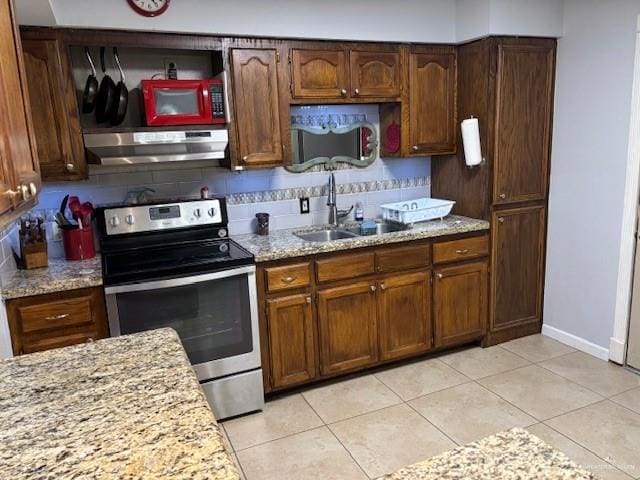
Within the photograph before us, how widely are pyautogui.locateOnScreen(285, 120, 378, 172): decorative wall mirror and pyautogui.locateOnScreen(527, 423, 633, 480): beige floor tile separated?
2.05 m

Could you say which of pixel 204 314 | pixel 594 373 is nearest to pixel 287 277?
pixel 204 314

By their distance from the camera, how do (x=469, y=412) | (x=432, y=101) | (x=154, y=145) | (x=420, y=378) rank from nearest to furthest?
1. (x=154, y=145)
2. (x=469, y=412)
3. (x=420, y=378)
4. (x=432, y=101)

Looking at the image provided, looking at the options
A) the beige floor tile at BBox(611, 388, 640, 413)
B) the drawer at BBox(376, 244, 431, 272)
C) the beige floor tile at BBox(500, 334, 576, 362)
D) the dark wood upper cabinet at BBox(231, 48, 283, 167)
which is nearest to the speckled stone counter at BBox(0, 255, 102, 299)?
the dark wood upper cabinet at BBox(231, 48, 283, 167)

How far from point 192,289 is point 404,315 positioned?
140 centimetres

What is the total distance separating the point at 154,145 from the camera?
103 inches

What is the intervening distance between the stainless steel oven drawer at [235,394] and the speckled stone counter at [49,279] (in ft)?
2.69

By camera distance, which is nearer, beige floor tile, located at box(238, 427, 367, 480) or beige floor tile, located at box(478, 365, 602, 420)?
beige floor tile, located at box(238, 427, 367, 480)

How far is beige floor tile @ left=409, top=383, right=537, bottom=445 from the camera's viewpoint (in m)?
2.56

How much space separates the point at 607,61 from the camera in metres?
3.02

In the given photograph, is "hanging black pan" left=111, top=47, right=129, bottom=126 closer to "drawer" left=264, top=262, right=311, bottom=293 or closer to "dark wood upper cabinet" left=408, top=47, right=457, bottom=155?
"drawer" left=264, top=262, right=311, bottom=293

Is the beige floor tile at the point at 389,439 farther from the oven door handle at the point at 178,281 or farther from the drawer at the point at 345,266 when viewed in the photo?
the oven door handle at the point at 178,281

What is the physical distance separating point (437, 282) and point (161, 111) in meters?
2.01

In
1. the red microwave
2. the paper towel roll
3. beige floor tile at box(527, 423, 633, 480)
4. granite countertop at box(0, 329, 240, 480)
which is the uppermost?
the red microwave

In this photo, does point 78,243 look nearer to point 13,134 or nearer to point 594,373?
point 13,134
